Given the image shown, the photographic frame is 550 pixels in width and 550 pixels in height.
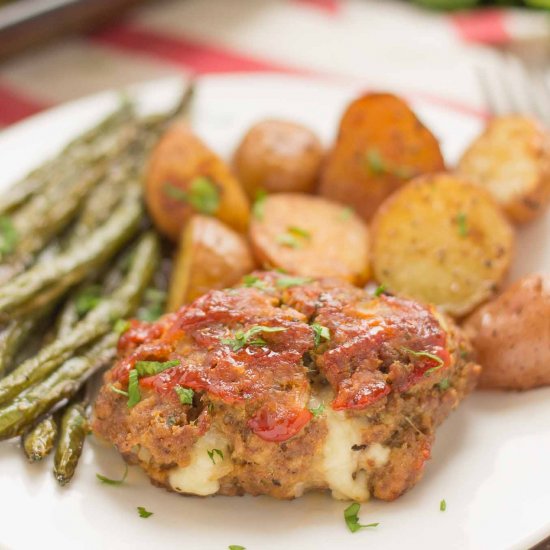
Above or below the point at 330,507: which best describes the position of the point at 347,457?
above

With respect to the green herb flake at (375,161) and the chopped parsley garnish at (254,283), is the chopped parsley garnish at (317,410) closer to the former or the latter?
the chopped parsley garnish at (254,283)

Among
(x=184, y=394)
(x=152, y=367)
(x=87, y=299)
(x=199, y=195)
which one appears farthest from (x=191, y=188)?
(x=184, y=394)

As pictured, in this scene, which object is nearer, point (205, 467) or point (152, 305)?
point (205, 467)

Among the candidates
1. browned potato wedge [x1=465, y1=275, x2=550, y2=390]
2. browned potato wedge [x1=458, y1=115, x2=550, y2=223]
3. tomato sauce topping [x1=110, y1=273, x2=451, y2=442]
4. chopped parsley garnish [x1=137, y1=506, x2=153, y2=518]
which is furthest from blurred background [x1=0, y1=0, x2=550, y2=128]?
chopped parsley garnish [x1=137, y1=506, x2=153, y2=518]

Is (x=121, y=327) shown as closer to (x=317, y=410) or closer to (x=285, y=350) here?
(x=285, y=350)

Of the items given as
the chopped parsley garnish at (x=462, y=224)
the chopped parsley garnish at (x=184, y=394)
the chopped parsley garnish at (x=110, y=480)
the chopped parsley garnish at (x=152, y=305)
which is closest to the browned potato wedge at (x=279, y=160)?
the chopped parsley garnish at (x=152, y=305)

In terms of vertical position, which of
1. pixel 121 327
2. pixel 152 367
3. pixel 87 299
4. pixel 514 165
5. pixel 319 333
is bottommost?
pixel 87 299

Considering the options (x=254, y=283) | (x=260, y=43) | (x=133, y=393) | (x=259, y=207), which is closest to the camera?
(x=133, y=393)
